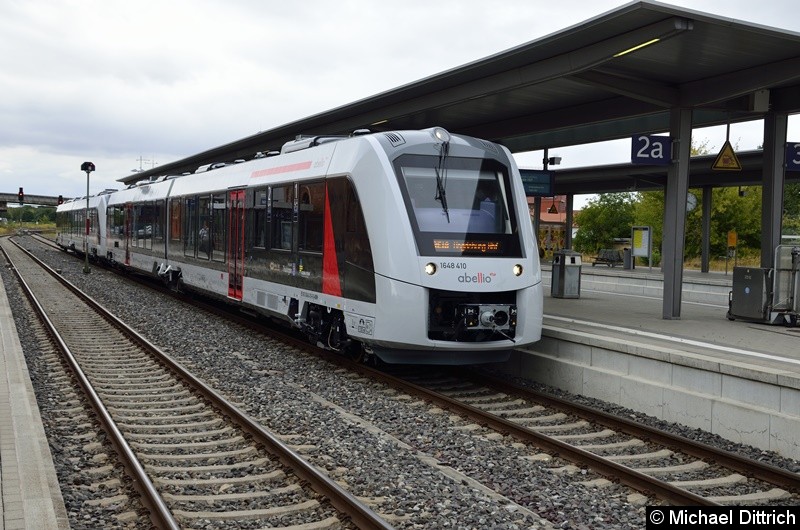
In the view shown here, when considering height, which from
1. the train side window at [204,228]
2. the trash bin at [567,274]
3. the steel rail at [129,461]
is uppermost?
the train side window at [204,228]

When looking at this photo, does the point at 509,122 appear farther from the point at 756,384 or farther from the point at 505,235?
the point at 756,384

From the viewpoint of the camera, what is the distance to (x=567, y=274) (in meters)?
18.0

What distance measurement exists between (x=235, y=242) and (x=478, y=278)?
6.64 metres

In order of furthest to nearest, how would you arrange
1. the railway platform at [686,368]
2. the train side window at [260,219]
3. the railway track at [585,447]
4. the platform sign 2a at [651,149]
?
the train side window at [260,219]
the platform sign 2a at [651,149]
the railway platform at [686,368]
the railway track at [585,447]

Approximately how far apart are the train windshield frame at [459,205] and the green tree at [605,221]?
5056cm

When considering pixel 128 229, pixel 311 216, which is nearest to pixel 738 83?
pixel 311 216

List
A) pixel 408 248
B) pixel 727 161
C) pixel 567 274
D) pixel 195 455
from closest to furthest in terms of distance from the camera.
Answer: pixel 195 455 < pixel 408 248 < pixel 727 161 < pixel 567 274

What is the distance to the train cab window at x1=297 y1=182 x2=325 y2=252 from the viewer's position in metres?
11.4

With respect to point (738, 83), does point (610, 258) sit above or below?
below

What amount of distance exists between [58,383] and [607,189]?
97.3 ft

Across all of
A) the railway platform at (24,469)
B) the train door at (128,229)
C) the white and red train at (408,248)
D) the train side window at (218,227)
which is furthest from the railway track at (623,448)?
the train door at (128,229)

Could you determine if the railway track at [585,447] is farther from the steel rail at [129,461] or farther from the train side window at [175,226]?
the train side window at [175,226]

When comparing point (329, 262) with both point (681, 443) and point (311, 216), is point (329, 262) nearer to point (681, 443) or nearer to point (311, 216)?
point (311, 216)

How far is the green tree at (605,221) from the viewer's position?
60.4 meters
